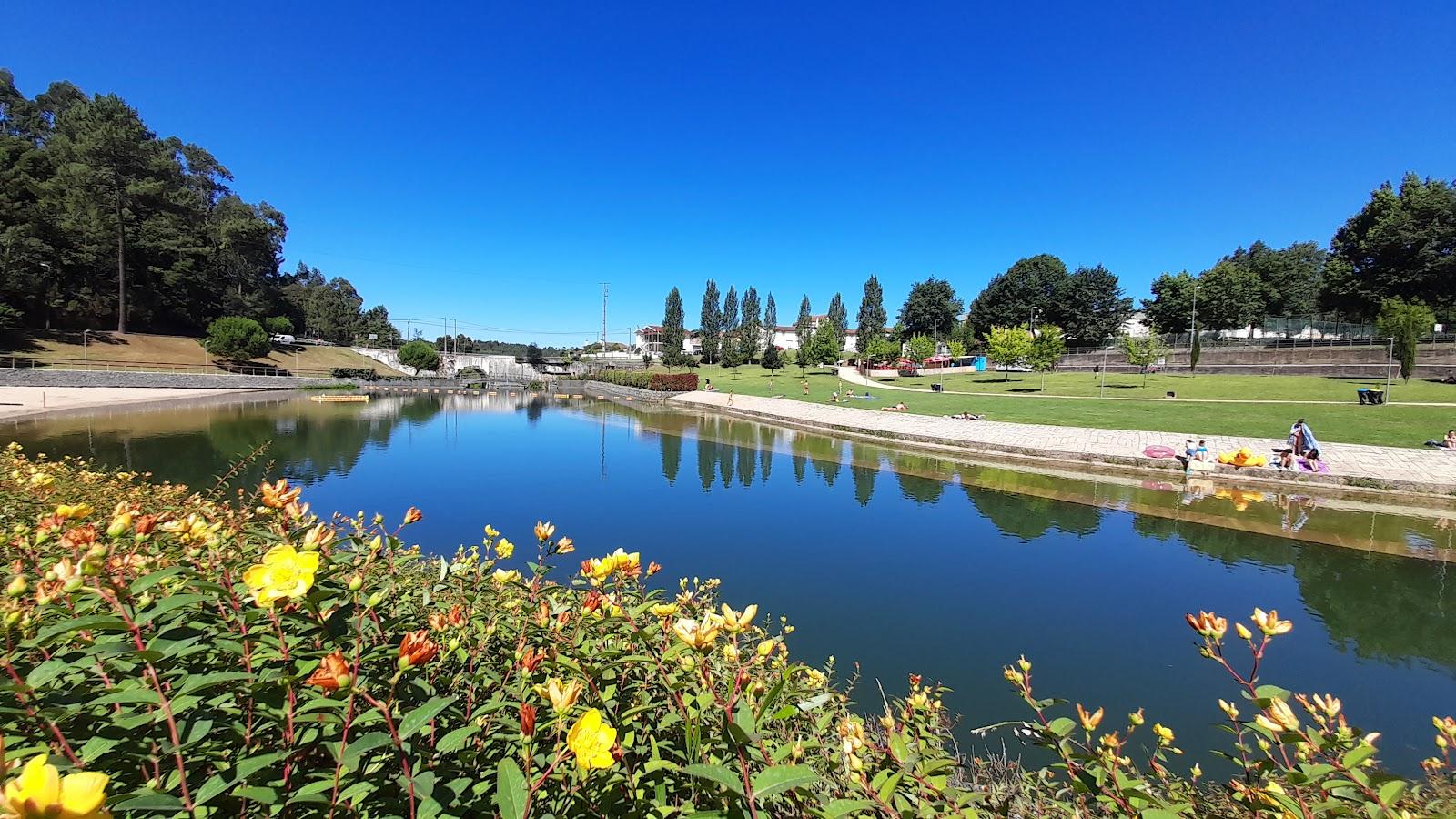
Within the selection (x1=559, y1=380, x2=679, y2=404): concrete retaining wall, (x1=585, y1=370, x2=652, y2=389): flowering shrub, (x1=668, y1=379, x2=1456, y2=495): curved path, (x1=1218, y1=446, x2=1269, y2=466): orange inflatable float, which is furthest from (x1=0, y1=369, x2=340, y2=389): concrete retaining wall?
(x1=1218, y1=446, x2=1269, y2=466): orange inflatable float

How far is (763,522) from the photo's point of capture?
9633 millimetres

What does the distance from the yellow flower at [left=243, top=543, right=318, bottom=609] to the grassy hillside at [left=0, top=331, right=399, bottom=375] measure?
151 feet

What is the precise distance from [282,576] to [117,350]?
5129 centimetres

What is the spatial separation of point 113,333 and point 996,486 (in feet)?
174

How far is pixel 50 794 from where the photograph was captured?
492mm

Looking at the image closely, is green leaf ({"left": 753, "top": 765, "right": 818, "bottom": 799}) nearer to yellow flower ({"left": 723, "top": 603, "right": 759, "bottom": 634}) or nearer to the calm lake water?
yellow flower ({"left": 723, "top": 603, "right": 759, "bottom": 634})

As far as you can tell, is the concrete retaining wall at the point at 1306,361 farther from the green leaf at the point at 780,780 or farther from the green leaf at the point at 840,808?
the green leaf at the point at 780,780

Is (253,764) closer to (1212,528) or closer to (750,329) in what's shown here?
(1212,528)

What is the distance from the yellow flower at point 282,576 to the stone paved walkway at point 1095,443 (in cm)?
1675

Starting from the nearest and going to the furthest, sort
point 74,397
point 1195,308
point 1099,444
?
point 1099,444 < point 74,397 < point 1195,308

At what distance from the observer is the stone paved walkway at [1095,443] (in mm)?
11359

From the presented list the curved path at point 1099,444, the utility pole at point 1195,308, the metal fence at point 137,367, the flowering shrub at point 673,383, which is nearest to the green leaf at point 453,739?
the curved path at point 1099,444

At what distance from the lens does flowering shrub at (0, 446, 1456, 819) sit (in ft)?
2.90

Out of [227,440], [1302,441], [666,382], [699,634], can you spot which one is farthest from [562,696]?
[666,382]
